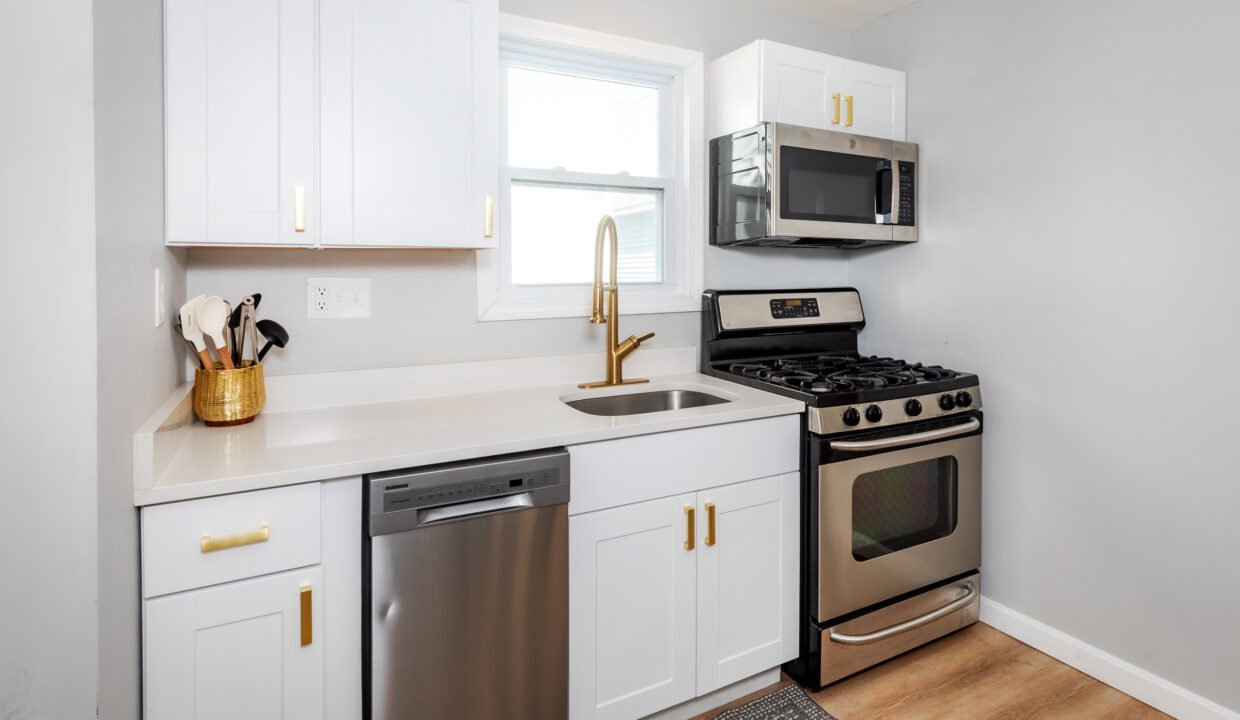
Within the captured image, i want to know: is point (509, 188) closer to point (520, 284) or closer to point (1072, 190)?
point (520, 284)

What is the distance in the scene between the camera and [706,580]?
1.84 m

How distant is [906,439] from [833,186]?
0.93 metres

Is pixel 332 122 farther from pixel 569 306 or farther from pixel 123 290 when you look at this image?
pixel 569 306

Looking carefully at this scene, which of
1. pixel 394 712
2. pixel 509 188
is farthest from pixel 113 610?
pixel 509 188

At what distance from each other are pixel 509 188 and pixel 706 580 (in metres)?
1.38

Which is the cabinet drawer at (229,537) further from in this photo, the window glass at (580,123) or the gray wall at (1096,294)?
the gray wall at (1096,294)

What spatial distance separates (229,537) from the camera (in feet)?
4.09

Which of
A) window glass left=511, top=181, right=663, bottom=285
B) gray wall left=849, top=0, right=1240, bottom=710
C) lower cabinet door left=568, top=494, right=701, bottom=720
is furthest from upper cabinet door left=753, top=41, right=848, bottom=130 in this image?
lower cabinet door left=568, top=494, right=701, bottom=720

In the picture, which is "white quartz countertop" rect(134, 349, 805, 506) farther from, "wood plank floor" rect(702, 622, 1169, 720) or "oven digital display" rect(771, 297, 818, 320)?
"wood plank floor" rect(702, 622, 1169, 720)

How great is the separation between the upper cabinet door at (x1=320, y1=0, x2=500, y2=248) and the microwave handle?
1456 mm

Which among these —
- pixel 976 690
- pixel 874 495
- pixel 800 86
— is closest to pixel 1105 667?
pixel 976 690

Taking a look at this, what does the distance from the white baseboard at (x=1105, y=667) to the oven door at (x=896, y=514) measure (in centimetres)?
22

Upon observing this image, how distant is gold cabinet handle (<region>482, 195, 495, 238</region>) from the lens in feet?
5.93

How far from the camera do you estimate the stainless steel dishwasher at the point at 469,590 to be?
1366mm
